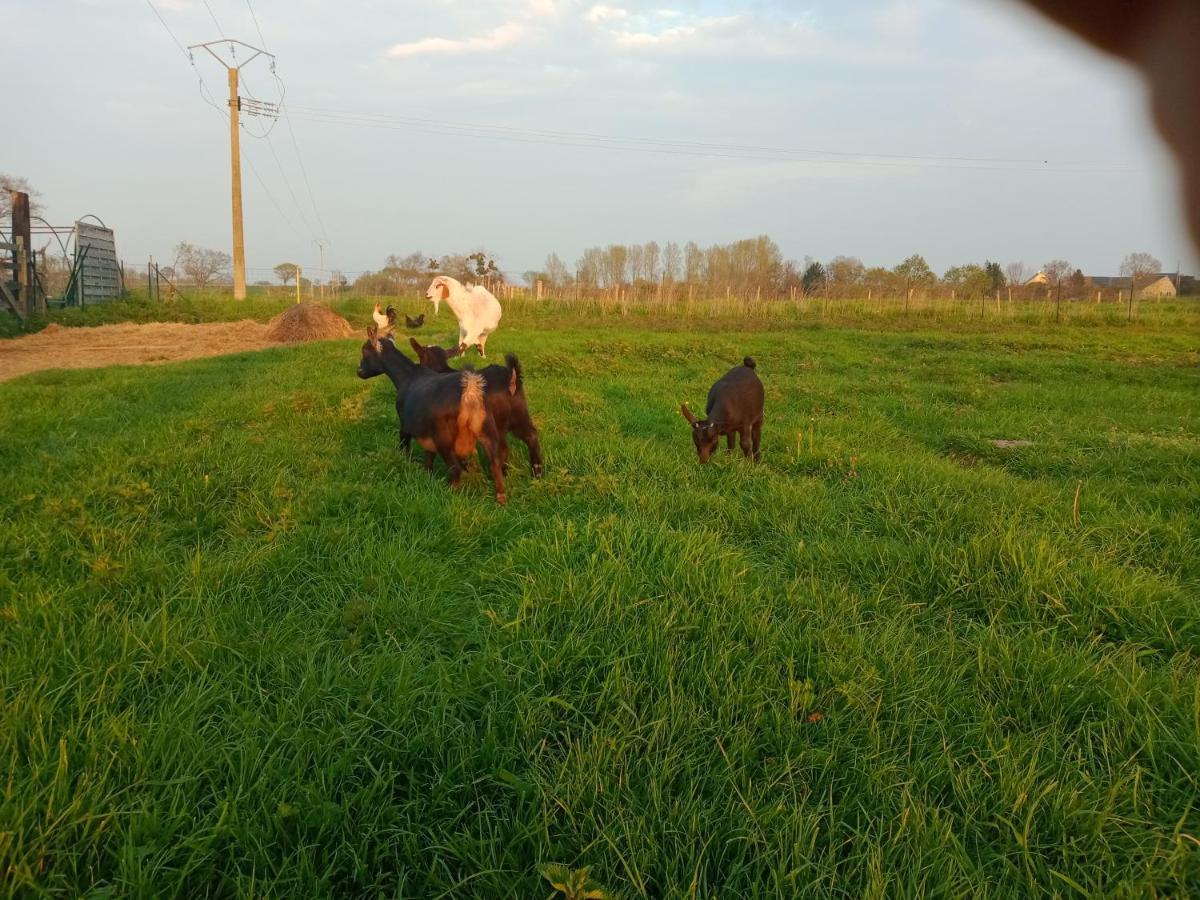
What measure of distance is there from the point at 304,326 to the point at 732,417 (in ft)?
45.3

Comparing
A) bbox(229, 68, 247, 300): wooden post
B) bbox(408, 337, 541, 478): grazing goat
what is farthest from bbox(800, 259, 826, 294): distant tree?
bbox(408, 337, 541, 478): grazing goat

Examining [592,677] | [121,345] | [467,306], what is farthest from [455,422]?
[121,345]

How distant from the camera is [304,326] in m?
16.7

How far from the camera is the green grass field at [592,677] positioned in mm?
1806

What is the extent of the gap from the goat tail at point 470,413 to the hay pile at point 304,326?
1277cm

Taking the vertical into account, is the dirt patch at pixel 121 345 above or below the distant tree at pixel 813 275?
below

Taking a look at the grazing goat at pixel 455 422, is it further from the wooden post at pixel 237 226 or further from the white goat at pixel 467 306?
the wooden post at pixel 237 226

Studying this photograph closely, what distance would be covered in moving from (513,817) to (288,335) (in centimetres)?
1662

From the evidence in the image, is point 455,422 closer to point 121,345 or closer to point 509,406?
point 509,406

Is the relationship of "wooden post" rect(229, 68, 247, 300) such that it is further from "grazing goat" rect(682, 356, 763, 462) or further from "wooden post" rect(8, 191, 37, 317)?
"grazing goat" rect(682, 356, 763, 462)

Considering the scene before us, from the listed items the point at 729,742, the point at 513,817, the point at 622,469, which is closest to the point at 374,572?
the point at 513,817

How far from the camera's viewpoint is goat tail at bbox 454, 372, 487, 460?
477 centimetres

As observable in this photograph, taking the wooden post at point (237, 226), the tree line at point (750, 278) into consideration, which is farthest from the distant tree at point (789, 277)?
the wooden post at point (237, 226)

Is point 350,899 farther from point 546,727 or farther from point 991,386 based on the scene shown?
point 991,386
